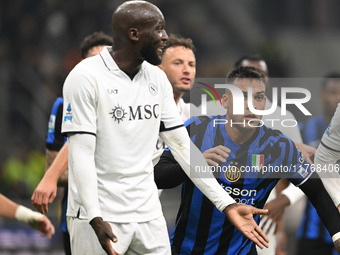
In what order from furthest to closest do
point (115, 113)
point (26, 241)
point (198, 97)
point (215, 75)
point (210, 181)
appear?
point (215, 75), point (26, 241), point (198, 97), point (210, 181), point (115, 113)

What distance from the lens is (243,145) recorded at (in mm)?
4922

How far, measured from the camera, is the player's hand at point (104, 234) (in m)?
3.73

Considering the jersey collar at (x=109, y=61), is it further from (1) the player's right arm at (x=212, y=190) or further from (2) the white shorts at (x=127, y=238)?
(2) the white shorts at (x=127, y=238)

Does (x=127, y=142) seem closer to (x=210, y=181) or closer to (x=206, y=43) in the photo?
(x=210, y=181)

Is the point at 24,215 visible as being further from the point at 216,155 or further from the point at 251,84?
the point at 251,84

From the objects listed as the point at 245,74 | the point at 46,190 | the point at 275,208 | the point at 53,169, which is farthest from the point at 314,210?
the point at 46,190

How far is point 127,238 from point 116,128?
60 cm

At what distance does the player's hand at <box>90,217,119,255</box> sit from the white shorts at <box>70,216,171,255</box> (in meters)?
0.23

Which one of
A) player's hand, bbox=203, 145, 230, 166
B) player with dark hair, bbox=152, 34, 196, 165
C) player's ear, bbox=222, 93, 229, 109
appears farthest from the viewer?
player with dark hair, bbox=152, 34, 196, 165

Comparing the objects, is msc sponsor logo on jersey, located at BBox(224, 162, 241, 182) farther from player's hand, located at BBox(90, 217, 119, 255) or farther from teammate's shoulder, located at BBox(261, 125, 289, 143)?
player's hand, located at BBox(90, 217, 119, 255)

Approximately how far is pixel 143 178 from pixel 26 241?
6.30 meters

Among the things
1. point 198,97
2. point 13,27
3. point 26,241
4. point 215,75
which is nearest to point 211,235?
point 198,97

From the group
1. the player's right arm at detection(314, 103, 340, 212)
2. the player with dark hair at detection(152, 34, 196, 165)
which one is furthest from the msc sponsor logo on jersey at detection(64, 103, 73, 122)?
the player with dark hair at detection(152, 34, 196, 165)

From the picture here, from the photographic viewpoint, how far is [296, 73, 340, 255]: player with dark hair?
277 inches
